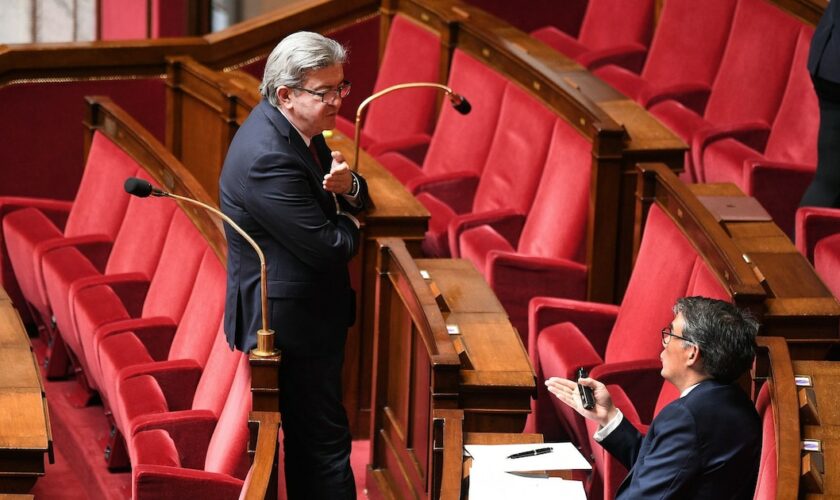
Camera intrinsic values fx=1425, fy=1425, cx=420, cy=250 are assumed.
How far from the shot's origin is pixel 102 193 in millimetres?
1587

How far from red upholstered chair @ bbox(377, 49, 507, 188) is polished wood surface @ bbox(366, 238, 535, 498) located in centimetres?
40

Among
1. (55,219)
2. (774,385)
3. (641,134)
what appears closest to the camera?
(774,385)

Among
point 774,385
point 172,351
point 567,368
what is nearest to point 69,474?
point 172,351

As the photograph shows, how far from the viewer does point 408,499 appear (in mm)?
1108

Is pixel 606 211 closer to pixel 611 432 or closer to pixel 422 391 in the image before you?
pixel 422 391

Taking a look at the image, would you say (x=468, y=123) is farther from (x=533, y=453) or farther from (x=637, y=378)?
(x=533, y=453)

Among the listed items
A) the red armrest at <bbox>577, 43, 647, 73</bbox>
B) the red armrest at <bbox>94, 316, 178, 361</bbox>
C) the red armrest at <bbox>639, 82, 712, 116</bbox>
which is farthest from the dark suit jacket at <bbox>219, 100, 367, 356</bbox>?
the red armrest at <bbox>577, 43, 647, 73</bbox>

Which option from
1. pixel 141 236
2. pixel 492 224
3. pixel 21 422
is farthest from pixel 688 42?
pixel 21 422

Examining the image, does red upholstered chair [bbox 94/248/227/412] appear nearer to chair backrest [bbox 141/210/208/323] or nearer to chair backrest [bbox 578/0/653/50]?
chair backrest [bbox 141/210/208/323]

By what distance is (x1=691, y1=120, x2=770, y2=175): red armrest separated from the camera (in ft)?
5.08

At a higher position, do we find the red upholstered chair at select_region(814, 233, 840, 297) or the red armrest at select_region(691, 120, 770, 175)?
the red armrest at select_region(691, 120, 770, 175)

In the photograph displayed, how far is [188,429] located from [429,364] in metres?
0.21

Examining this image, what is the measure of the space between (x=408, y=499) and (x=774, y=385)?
346 mm

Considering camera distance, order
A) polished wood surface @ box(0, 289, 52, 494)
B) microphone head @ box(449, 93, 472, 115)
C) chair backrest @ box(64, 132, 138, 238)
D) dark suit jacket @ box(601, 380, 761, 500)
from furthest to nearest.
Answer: chair backrest @ box(64, 132, 138, 238)
microphone head @ box(449, 93, 472, 115)
polished wood surface @ box(0, 289, 52, 494)
dark suit jacket @ box(601, 380, 761, 500)
